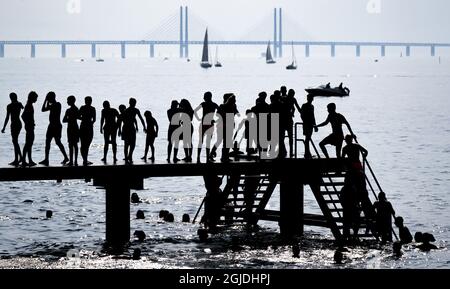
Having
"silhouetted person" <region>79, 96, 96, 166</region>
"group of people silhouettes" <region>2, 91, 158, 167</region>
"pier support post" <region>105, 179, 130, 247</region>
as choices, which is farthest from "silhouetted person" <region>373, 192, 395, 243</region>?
"silhouetted person" <region>79, 96, 96, 166</region>

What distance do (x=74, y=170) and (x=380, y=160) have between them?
152ft

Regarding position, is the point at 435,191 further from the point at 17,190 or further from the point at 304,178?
the point at 304,178

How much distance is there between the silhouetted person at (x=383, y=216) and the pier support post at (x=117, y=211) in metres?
6.52

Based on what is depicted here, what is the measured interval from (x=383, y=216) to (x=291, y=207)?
2.63m

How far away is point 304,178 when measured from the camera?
28359 millimetres

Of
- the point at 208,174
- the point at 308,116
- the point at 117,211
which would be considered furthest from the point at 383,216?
the point at 117,211

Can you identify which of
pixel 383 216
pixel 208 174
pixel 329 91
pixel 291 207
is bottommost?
pixel 383 216

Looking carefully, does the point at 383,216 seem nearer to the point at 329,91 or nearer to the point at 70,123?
the point at 70,123

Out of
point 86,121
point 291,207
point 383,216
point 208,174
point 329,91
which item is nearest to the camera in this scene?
point 86,121

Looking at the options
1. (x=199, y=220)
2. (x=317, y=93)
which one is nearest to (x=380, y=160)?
(x=199, y=220)

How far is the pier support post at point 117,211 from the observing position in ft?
88.8

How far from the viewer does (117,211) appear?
27562mm

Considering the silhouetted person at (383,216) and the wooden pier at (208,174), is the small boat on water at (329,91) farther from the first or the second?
the silhouetted person at (383,216)

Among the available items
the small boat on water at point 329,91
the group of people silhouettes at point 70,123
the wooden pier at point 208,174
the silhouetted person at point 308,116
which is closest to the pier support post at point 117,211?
the wooden pier at point 208,174
